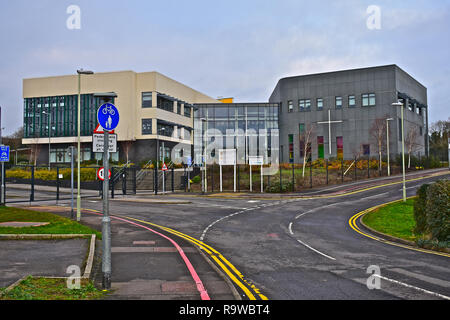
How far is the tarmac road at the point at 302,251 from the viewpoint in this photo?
8.73 meters

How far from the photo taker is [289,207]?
27.8m

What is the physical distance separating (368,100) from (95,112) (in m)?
44.4

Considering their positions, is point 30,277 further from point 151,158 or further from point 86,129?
point 86,129

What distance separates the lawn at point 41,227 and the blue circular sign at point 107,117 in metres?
7.84

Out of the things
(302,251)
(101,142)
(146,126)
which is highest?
(146,126)

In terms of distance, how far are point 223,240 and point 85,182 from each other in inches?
1351

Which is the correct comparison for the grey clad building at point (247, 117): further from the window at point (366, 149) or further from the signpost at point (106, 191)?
the signpost at point (106, 191)

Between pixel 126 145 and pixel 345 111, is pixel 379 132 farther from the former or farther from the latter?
pixel 126 145

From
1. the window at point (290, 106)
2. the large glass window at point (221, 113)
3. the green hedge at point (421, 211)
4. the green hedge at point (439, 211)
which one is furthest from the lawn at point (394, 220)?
the large glass window at point (221, 113)

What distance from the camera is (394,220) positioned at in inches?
880

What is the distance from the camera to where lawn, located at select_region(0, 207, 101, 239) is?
1474cm

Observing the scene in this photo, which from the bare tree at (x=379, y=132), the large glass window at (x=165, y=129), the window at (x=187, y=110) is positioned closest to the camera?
the bare tree at (x=379, y=132)

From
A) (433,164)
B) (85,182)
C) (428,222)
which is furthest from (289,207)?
(433,164)

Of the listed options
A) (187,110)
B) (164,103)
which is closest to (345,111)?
(164,103)
